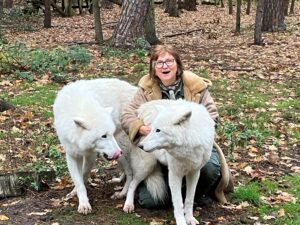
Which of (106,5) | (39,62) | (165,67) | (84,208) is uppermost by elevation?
(165,67)

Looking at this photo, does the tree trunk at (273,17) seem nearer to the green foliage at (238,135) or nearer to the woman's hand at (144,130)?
the green foliage at (238,135)

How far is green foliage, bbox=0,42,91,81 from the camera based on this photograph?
1099 cm

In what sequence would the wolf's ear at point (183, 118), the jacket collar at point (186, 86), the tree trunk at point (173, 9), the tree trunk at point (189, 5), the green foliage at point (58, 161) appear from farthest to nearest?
the tree trunk at point (189, 5) → the tree trunk at point (173, 9) → the green foliage at point (58, 161) → the jacket collar at point (186, 86) → the wolf's ear at point (183, 118)

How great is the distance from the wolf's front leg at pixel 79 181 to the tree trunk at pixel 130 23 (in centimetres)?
943

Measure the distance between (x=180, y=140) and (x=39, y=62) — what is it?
785cm

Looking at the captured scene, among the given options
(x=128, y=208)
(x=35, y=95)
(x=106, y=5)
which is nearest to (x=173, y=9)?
(x=106, y=5)

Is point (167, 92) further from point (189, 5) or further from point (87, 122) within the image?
point (189, 5)

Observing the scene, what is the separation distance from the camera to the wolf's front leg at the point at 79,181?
4.89m

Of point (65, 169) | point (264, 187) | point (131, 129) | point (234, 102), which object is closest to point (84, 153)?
point (131, 129)

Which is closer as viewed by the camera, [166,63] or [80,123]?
[80,123]

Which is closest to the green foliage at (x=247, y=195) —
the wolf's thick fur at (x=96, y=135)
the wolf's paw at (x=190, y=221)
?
the wolf's paw at (x=190, y=221)

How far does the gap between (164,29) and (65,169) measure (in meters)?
15.8

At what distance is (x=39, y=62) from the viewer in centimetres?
1137

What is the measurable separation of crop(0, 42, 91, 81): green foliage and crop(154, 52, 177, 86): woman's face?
6.08 m
